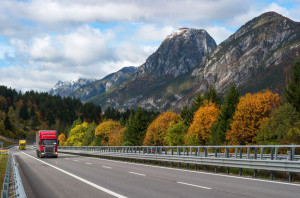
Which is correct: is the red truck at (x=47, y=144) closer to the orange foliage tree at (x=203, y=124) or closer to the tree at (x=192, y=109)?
the orange foliage tree at (x=203, y=124)

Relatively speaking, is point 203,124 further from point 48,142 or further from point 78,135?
point 78,135

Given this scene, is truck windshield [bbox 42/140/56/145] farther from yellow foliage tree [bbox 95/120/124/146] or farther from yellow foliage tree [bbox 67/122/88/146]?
yellow foliage tree [bbox 67/122/88/146]

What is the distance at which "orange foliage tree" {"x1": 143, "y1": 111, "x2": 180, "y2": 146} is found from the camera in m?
93.0

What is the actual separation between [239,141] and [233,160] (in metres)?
50.3

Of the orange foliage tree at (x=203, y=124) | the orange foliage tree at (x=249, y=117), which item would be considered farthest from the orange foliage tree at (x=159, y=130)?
the orange foliage tree at (x=249, y=117)

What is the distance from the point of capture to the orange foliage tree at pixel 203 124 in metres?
85.8

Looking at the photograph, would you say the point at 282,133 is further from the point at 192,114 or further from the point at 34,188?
the point at 192,114

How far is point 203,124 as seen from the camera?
86.9 m

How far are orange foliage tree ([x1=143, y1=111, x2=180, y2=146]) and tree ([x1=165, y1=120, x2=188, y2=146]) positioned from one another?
4.02 m

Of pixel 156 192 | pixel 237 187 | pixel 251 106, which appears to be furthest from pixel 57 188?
pixel 251 106

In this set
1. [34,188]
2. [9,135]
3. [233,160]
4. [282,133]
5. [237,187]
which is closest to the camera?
[237,187]

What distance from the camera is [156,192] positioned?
37.9 feet

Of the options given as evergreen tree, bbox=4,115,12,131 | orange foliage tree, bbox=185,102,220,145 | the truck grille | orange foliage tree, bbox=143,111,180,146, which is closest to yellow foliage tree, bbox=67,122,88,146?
evergreen tree, bbox=4,115,12,131

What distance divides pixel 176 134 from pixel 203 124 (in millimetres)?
7964
